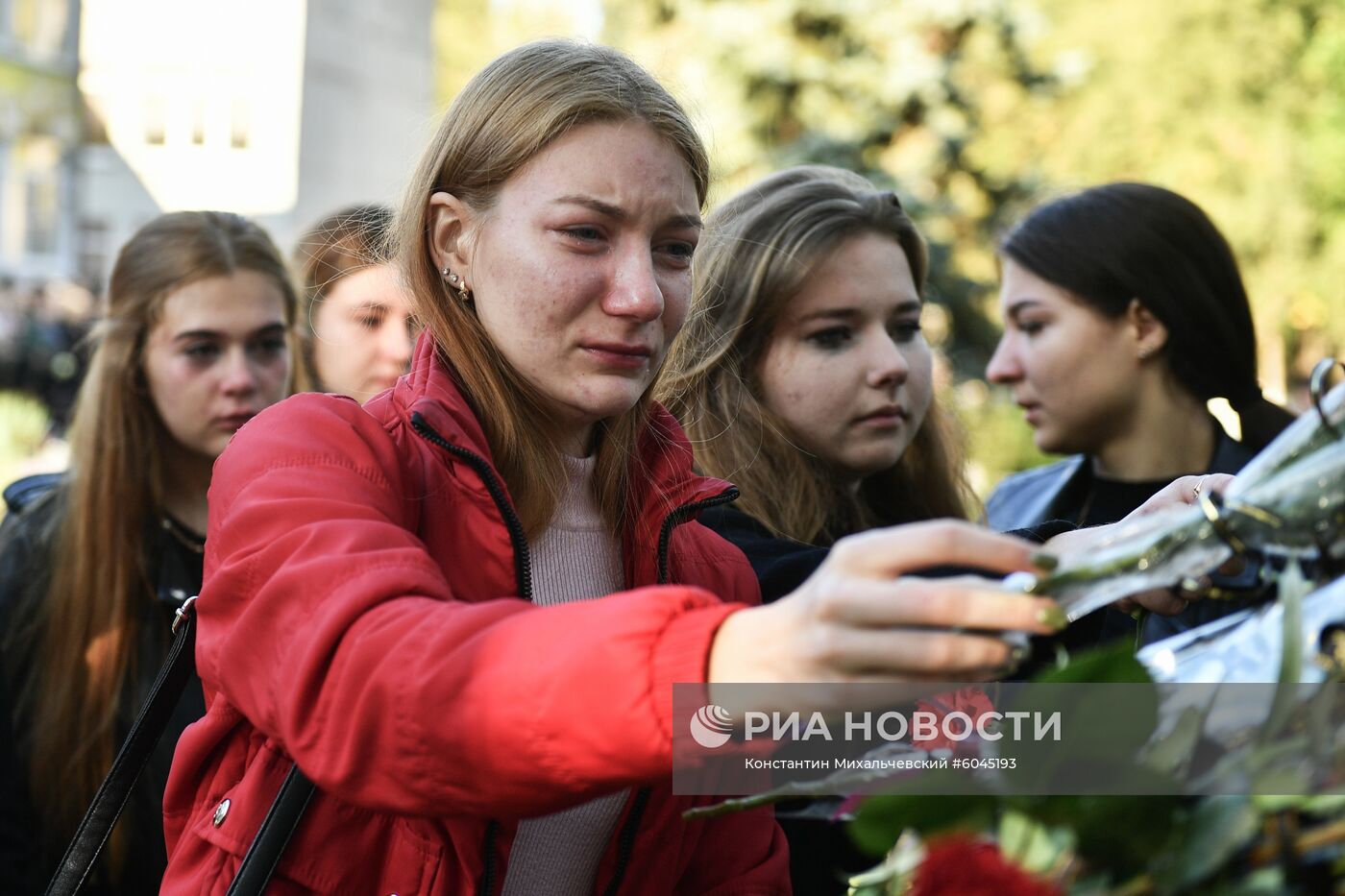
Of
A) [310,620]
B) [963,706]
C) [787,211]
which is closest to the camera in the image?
[310,620]

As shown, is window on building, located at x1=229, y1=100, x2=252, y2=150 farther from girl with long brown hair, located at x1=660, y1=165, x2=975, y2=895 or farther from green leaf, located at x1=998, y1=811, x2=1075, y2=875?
green leaf, located at x1=998, y1=811, x2=1075, y2=875

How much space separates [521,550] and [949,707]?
21.9 inches

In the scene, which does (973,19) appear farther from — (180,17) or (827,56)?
(180,17)

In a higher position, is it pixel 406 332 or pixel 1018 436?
pixel 406 332

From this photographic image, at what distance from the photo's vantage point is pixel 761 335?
309 centimetres

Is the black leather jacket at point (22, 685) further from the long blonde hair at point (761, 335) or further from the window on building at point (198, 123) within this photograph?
the window on building at point (198, 123)

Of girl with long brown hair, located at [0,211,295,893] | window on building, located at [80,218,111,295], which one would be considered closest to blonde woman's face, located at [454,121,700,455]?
girl with long brown hair, located at [0,211,295,893]

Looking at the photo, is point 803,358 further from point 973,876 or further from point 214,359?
point 973,876

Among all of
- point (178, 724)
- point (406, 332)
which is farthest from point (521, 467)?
point (406, 332)

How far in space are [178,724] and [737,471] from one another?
1403mm

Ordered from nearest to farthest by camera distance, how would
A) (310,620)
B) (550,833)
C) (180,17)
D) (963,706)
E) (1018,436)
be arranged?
(310,620), (963,706), (550,833), (1018,436), (180,17)

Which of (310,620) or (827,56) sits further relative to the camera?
(827,56)

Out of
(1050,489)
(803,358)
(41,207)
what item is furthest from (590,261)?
(41,207)

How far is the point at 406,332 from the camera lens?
4.42 meters
